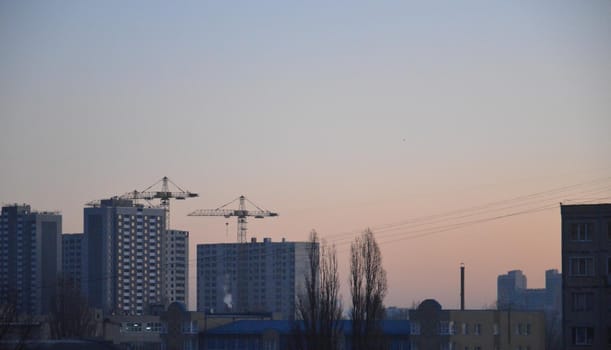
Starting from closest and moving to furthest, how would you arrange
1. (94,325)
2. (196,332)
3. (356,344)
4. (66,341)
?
1. (66,341)
2. (356,344)
3. (196,332)
4. (94,325)

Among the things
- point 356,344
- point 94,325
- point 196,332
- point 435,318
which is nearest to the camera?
point 356,344

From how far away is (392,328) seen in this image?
104562 millimetres

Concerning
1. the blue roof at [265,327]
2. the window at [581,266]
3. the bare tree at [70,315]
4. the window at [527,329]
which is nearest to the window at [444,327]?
the blue roof at [265,327]

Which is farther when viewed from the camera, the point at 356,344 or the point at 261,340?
the point at 261,340

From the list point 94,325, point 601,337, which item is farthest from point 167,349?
point 601,337

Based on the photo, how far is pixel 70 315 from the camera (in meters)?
110

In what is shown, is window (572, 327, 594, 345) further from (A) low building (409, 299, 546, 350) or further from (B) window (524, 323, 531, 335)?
(B) window (524, 323, 531, 335)

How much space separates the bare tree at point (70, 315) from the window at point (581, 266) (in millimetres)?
44065

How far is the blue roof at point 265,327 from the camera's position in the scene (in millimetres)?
104062

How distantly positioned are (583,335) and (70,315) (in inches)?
1982

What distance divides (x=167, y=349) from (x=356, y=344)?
128ft

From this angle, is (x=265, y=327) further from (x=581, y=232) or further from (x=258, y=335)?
(x=581, y=232)

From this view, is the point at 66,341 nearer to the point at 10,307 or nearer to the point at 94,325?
the point at 10,307

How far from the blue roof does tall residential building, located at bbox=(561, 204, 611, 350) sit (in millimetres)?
28786
